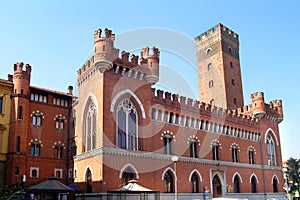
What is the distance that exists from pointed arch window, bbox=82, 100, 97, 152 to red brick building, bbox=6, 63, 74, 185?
3.32 meters

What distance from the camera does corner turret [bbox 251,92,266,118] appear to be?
1596 inches

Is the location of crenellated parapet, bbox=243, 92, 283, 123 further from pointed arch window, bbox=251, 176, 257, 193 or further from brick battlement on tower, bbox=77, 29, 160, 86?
brick battlement on tower, bbox=77, 29, 160, 86

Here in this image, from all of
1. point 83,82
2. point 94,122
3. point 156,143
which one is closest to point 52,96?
point 83,82

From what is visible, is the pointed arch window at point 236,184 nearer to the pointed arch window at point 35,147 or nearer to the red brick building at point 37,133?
the red brick building at point 37,133

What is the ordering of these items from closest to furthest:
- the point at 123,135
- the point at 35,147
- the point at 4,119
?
the point at 123,135, the point at 4,119, the point at 35,147

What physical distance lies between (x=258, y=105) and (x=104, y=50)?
75.5ft

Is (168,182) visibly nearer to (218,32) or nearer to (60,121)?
(60,121)

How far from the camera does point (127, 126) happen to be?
91.0ft

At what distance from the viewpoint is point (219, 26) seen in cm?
4828

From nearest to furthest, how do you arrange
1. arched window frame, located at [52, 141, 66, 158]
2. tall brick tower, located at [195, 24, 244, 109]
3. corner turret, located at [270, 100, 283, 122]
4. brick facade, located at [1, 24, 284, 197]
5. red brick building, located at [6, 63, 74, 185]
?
brick facade, located at [1, 24, 284, 197] < red brick building, located at [6, 63, 74, 185] < arched window frame, located at [52, 141, 66, 158] < corner turret, located at [270, 100, 283, 122] < tall brick tower, located at [195, 24, 244, 109]

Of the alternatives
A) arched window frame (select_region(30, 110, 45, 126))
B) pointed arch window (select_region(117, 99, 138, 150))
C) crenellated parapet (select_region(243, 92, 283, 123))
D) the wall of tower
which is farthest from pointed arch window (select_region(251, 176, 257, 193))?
the wall of tower

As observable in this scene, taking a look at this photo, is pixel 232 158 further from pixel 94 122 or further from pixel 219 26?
pixel 219 26

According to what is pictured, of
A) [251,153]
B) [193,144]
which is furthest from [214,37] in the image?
[193,144]

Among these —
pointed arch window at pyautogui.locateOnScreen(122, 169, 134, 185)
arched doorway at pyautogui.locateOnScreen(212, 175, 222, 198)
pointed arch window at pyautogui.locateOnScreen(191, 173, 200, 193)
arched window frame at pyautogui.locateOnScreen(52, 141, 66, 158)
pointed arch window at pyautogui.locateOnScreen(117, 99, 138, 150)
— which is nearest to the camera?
pointed arch window at pyautogui.locateOnScreen(122, 169, 134, 185)
